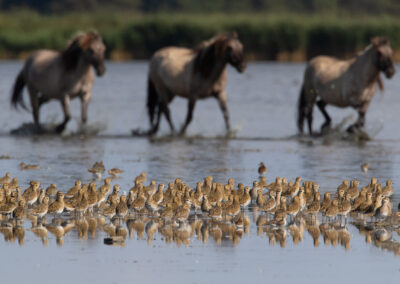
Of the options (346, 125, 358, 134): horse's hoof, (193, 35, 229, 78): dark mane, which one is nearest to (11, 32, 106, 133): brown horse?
(193, 35, 229, 78): dark mane

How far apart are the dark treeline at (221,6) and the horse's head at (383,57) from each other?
203 feet

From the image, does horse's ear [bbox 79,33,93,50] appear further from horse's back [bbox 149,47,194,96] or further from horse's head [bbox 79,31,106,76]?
horse's back [bbox 149,47,194,96]

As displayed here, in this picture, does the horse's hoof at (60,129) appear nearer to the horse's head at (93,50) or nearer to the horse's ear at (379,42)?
the horse's head at (93,50)

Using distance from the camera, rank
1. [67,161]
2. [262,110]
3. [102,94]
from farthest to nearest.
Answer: [102,94]
[262,110]
[67,161]

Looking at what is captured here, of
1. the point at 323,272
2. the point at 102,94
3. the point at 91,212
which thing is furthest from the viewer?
the point at 102,94

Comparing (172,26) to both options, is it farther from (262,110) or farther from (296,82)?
(262,110)

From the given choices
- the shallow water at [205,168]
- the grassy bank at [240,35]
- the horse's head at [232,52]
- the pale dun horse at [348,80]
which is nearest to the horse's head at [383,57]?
the pale dun horse at [348,80]

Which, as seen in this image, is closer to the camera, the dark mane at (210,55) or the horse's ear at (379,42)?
the horse's ear at (379,42)

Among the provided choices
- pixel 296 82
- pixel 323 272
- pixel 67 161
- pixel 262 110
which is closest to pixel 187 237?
pixel 323 272

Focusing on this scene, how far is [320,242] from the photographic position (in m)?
9.55

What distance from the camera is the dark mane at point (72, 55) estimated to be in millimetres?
20531

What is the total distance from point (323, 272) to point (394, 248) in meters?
1.15

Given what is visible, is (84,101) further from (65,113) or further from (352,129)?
(352,129)

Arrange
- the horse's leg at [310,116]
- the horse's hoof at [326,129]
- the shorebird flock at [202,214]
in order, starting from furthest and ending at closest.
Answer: the horse's leg at [310,116]
the horse's hoof at [326,129]
the shorebird flock at [202,214]
